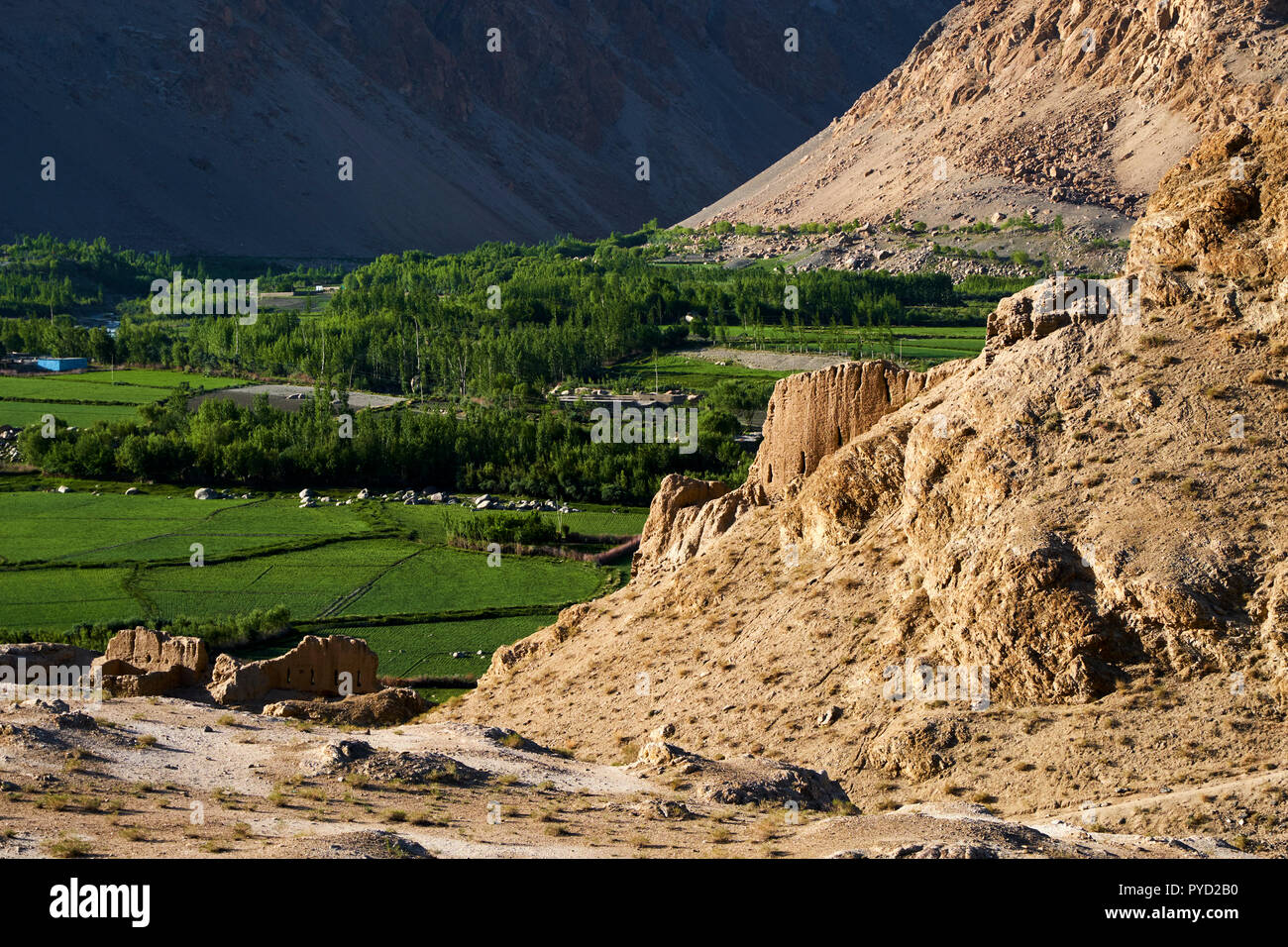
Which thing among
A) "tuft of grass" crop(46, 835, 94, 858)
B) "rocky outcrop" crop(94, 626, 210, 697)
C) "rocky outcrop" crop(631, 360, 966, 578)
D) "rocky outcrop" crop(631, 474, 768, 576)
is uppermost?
"rocky outcrop" crop(631, 360, 966, 578)

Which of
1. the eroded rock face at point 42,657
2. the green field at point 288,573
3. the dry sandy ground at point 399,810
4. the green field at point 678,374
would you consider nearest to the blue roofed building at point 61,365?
the green field at point 678,374

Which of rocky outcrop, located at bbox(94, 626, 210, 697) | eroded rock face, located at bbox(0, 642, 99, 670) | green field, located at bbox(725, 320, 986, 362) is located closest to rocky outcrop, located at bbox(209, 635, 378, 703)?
rocky outcrop, located at bbox(94, 626, 210, 697)

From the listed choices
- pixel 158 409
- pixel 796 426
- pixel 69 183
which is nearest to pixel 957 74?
pixel 69 183

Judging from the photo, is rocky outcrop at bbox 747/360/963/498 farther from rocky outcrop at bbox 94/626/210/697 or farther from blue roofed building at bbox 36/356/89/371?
blue roofed building at bbox 36/356/89/371

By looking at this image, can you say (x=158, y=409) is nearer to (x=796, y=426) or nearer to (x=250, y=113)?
(x=796, y=426)

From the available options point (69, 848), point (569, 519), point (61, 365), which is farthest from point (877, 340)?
point (69, 848)

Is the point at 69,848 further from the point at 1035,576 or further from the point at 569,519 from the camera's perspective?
the point at 569,519

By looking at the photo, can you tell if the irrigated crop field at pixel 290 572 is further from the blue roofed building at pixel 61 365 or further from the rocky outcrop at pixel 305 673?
the blue roofed building at pixel 61 365
